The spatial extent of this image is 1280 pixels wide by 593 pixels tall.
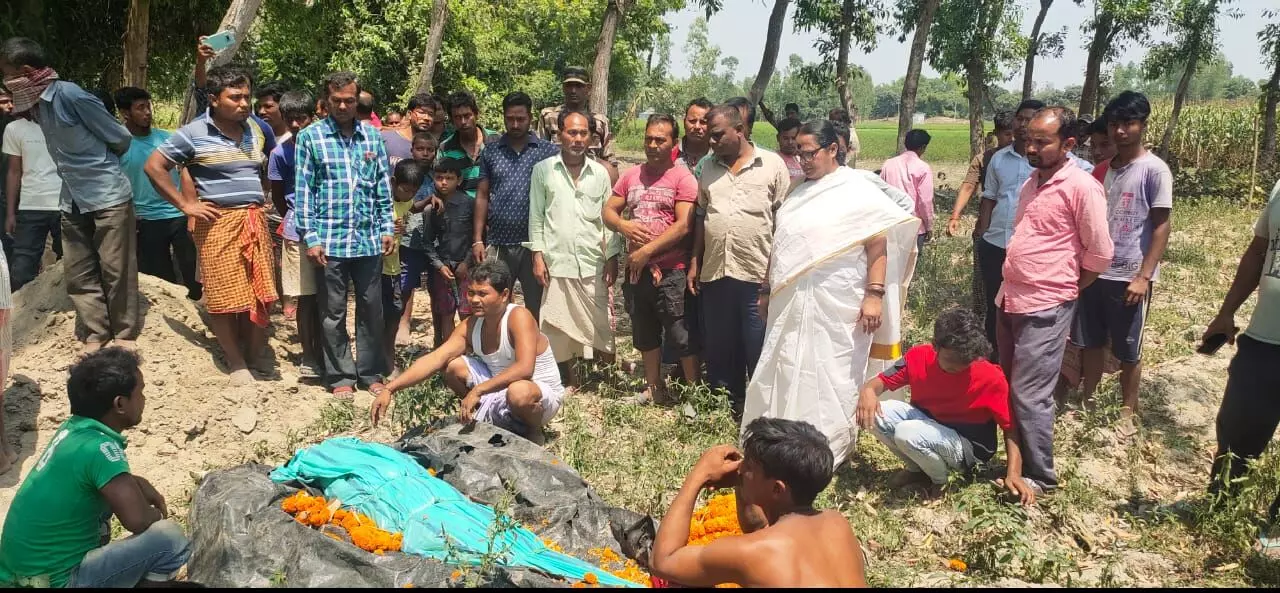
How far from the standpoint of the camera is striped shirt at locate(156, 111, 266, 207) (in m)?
5.14

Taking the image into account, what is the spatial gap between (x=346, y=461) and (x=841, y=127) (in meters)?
3.02

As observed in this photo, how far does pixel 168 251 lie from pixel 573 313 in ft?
9.83

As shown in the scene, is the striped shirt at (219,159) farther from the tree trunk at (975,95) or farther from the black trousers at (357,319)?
the tree trunk at (975,95)

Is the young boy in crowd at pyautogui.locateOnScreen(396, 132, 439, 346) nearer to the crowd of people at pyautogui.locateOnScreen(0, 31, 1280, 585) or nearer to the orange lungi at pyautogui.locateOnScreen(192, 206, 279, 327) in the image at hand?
the crowd of people at pyautogui.locateOnScreen(0, 31, 1280, 585)

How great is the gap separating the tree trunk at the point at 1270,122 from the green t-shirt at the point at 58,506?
1703 cm

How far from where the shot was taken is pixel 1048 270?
14.0 ft

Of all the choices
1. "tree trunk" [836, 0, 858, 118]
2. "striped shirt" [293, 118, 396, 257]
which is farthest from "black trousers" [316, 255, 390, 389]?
"tree trunk" [836, 0, 858, 118]

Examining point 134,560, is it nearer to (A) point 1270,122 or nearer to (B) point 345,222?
(B) point 345,222

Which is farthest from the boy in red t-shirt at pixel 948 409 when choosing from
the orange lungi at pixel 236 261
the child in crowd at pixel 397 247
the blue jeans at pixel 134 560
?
the orange lungi at pixel 236 261

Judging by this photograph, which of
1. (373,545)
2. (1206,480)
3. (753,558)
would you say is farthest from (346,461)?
(1206,480)

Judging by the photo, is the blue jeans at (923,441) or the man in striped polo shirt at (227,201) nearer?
the blue jeans at (923,441)

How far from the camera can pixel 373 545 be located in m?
3.37

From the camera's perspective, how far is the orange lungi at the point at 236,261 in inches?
210

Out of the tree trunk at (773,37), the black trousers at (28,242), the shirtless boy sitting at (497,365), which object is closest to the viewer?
the shirtless boy sitting at (497,365)
